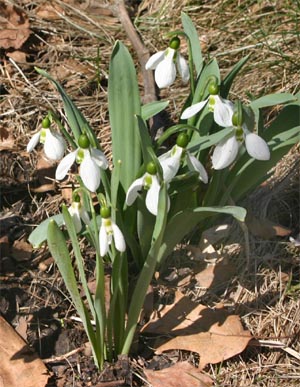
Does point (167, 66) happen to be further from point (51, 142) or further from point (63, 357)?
point (63, 357)

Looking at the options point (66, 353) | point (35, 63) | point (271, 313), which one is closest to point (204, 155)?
point (271, 313)

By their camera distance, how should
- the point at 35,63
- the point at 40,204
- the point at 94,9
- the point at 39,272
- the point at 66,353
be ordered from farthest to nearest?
1. the point at 94,9
2. the point at 35,63
3. the point at 40,204
4. the point at 39,272
5. the point at 66,353

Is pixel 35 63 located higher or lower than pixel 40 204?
higher

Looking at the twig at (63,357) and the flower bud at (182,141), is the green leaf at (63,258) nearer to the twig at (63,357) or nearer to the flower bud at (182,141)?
the twig at (63,357)

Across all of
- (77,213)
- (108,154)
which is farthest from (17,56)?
(77,213)

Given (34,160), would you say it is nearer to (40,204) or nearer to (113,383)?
(40,204)

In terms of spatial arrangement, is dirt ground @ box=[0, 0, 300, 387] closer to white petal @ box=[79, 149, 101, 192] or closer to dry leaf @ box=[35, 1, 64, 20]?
dry leaf @ box=[35, 1, 64, 20]

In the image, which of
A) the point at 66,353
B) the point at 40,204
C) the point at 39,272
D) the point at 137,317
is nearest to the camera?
the point at 137,317
